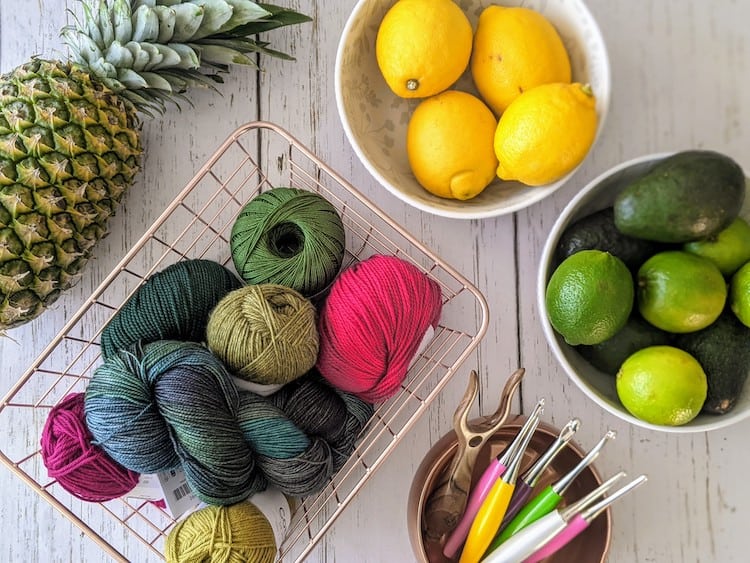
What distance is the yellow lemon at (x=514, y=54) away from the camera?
2.21 ft

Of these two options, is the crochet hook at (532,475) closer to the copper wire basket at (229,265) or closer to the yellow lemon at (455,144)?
the copper wire basket at (229,265)

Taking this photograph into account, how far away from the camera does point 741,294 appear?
0.65 metres

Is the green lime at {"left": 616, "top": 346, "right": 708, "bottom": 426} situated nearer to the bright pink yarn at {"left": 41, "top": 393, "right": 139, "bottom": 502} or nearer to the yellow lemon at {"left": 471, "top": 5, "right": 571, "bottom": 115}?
the yellow lemon at {"left": 471, "top": 5, "right": 571, "bottom": 115}

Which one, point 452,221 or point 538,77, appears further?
point 452,221

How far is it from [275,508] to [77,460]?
19 cm

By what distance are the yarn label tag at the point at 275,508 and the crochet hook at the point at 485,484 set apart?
166 millimetres

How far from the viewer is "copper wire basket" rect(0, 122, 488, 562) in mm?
758

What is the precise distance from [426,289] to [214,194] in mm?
284

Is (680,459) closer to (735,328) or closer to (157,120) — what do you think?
(735,328)

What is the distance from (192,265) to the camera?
68 cm

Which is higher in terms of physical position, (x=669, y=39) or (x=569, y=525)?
(x=669, y=39)

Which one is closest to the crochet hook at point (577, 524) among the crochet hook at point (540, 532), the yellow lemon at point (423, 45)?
the crochet hook at point (540, 532)

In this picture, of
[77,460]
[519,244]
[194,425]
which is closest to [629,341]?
[519,244]

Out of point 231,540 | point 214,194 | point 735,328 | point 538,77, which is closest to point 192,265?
point 214,194
